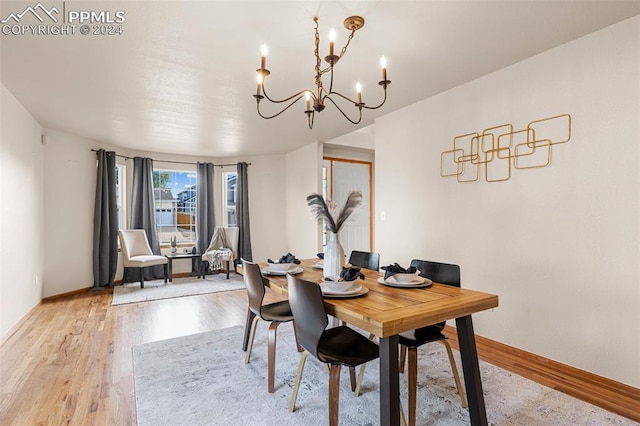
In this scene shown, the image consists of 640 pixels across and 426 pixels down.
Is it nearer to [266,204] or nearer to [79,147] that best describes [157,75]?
[79,147]

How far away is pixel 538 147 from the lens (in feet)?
8.73

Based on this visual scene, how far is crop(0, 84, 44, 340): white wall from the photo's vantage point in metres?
3.20

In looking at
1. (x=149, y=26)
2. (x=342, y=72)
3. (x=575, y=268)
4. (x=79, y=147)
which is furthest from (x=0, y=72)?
(x=575, y=268)

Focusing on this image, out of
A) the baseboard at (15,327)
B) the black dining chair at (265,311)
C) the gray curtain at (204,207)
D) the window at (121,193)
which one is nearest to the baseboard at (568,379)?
the black dining chair at (265,311)

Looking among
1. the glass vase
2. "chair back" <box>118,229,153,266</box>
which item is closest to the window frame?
"chair back" <box>118,229,153,266</box>

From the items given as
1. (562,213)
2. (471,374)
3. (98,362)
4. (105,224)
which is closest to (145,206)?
(105,224)

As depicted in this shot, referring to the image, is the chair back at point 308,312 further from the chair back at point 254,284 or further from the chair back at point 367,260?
the chair back at point 367,260

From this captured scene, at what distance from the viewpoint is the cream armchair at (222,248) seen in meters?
6.25

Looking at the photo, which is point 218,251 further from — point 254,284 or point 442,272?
point 442,272

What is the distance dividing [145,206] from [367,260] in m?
4.85

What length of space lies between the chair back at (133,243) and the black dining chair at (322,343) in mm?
4716

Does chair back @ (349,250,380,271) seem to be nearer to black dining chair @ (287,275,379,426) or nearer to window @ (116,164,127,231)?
black dining chair @ (287,275,379,426)

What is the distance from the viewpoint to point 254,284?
7.97ft

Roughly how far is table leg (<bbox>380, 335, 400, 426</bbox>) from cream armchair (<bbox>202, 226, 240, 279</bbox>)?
17.0ft
